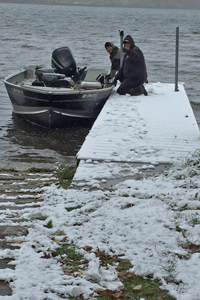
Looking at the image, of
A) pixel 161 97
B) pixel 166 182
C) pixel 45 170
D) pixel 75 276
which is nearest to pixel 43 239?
pixel 75 276

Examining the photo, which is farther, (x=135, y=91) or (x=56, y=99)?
(x=135, y=91)

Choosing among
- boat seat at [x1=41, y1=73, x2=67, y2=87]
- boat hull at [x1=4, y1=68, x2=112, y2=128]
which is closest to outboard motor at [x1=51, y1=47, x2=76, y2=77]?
boat seat at [x1=41, y1=73, x2=67, y2=87]

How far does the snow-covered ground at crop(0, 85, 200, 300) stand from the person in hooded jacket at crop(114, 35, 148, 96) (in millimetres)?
5863

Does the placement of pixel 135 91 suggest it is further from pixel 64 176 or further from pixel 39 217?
pixel 39 217

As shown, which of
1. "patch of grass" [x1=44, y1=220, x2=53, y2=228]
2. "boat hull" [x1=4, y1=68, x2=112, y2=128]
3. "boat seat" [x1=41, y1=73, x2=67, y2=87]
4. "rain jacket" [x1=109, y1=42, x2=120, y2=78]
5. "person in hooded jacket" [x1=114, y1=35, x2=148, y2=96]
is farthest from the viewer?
"rain jacket" [x1=109, y1=42, x2=120, y2=78]

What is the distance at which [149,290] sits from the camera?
3.19 m

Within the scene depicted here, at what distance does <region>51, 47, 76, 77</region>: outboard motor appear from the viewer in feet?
40.1

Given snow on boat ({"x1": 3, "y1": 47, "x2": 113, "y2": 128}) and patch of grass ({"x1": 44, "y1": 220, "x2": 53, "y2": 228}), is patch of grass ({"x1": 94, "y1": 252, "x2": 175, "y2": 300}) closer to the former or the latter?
patch of grass ({"x1": 44, "y1": 220, "x2": 53, "y2": 228})

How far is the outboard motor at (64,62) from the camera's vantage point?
12234mm

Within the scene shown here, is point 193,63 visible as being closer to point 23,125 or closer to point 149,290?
point 23,125

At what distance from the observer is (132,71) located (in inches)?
433

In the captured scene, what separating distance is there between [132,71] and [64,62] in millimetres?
2371

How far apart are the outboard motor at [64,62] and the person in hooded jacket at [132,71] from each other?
67.2 inches

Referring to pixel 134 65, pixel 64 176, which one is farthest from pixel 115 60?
pixel 64 176
